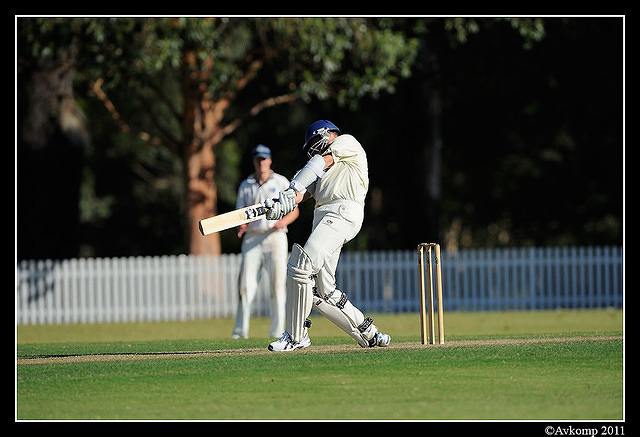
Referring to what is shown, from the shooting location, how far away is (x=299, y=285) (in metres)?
9.24

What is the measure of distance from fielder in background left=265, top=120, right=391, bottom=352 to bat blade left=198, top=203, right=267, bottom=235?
116 millimetres

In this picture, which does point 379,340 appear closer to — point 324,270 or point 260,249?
point 324,270

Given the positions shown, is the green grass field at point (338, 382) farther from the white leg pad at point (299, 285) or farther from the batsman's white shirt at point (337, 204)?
the batsman's white shirt at point (337, 204)

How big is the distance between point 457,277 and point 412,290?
90 centimetres

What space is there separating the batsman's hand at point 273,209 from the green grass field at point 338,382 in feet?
3.74

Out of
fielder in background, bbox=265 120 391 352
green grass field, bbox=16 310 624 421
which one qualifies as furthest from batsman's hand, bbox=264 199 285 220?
green grass field, bbox=16 310 624 421

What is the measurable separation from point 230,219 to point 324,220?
76cm

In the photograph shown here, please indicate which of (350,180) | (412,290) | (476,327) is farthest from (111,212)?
(350,180)

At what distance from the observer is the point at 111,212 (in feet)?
131

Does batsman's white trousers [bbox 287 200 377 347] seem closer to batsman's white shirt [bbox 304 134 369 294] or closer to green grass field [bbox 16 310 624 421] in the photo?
batsman's white shirt [bbox 304 134 369 294]

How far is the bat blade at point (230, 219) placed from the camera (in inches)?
353

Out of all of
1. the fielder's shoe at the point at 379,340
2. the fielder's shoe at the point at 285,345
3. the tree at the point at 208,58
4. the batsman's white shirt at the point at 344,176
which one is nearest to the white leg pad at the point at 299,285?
the fielder's shoe at the point at 285,345

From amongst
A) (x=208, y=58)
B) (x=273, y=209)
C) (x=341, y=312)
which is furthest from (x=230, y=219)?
(x=208, y=58)
